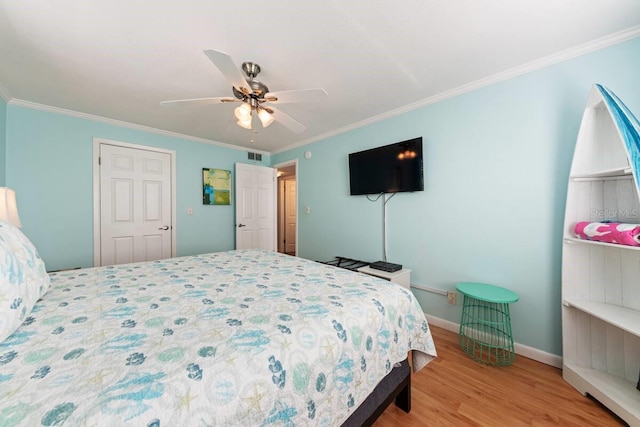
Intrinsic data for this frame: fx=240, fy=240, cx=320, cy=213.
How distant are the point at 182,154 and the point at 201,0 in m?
2.56

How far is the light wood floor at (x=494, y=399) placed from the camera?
1.34m

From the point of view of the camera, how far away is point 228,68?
4.54ft

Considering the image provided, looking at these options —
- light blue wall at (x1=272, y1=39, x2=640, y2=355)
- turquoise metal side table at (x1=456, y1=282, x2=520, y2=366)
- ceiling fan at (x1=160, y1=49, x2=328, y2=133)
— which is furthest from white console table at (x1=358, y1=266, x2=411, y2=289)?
ceiling fan at (x1=160, y1=49, x2=328, y2=133)

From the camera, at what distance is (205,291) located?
4.35ft

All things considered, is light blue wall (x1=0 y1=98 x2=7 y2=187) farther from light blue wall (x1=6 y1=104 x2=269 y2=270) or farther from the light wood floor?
the light wood floor

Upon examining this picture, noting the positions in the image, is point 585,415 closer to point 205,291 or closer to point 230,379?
point 230,379

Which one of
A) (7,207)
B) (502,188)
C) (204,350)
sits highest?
(502,188)

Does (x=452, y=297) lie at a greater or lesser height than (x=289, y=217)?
lesser

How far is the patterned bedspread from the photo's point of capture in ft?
1.95

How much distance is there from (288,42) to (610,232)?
226 centimetres

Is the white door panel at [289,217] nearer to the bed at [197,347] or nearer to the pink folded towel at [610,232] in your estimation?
the bed at [197,347]

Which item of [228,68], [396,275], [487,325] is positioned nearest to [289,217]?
[396,275]

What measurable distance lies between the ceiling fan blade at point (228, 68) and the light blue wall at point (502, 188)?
176 centimetres

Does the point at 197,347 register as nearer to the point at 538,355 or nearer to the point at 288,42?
the point at 288,42
